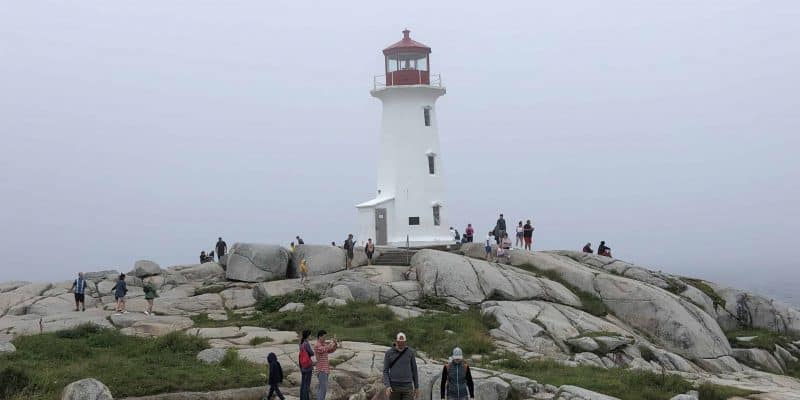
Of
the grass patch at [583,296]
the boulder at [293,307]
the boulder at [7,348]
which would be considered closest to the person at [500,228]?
the grass patch at [583,296]

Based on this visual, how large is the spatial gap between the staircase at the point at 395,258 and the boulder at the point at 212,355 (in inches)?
705

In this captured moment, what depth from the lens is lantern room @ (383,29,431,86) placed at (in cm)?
4891

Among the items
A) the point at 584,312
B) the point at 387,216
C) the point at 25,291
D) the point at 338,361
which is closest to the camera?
the point at 338,361

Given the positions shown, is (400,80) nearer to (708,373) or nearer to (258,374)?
(708,373)

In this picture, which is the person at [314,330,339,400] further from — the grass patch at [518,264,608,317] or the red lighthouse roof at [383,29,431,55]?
the red lighthouse roof at [383,29,431,55]

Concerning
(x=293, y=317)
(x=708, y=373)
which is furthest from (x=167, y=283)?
(x=708, y=373)

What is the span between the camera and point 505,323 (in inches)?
1265

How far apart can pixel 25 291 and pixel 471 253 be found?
73.6 feet

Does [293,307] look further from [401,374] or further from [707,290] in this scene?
[707,290]

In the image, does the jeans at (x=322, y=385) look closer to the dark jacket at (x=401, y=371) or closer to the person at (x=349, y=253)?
the dark jacket at (x=401, y=371)

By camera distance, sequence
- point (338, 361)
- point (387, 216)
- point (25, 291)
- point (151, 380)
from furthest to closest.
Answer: point (387, 216), point (25, 291), point (338, 361), point (151, 380)

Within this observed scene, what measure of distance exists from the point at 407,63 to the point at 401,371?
34.1 meters

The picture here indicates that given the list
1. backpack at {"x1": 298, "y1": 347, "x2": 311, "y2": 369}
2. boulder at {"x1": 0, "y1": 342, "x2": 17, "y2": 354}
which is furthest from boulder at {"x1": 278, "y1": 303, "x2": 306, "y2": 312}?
backpack at {"x1": 298, "y1": 347, "x2": 311, "y2": 369}

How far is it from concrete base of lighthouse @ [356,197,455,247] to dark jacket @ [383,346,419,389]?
1160 inches
